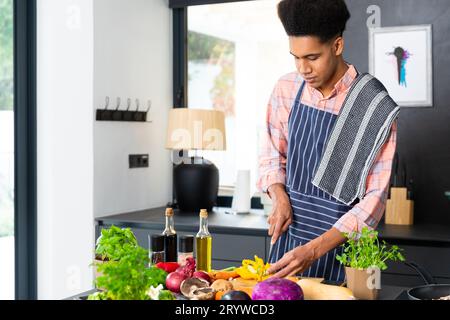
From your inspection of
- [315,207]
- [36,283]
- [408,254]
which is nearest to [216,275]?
[315,207]

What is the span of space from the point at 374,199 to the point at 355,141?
9.1 inches

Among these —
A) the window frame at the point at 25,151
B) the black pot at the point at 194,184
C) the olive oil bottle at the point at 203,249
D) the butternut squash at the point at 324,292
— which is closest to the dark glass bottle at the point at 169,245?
the olive oil bottle at the point at 203,249

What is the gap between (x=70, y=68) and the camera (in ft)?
12.5

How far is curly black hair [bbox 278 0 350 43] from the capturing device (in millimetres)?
2178

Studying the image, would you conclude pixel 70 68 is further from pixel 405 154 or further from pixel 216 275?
pixel 216 275

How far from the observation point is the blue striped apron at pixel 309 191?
2346mm

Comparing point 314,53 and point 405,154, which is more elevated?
point 314,53

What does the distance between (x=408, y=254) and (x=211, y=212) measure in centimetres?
132

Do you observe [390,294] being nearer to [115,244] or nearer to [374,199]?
[374,199]

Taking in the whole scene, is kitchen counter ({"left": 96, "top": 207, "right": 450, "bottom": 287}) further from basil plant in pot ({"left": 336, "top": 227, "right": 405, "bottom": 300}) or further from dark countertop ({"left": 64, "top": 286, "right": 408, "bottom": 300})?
basil plant in pot ({"left": 336, "top": 227, "right": 405, "bottom": 300})

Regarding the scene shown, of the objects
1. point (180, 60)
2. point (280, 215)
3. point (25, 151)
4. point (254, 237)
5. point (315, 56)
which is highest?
point (180, 60)

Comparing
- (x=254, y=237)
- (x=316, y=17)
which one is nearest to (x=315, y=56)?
(x=316, y=17)

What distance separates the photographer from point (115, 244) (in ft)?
5.55
